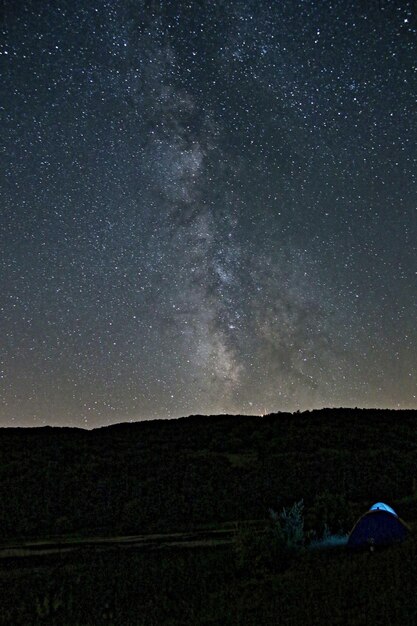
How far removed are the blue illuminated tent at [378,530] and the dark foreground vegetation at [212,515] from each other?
331 mm

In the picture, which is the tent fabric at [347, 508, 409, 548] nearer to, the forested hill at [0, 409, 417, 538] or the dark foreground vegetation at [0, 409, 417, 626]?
the dark foreground vegetation at [0, 409, 417, 626]

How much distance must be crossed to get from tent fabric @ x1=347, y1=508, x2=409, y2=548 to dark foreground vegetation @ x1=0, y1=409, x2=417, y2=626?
331 millimetres

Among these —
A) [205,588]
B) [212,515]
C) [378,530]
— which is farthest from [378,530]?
[212,515]

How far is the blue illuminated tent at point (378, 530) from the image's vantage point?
12.6 meters

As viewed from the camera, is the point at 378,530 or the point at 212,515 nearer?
the point at 378,530

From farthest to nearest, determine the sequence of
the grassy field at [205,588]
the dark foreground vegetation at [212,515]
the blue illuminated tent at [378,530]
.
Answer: the blue illuminated tent at [378,530] → the dark foreground vegetation at [212,515] → the grassy field at [205,588]

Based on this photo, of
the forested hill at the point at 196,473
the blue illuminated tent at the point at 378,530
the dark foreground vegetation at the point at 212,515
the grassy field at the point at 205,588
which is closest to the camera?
the grassy field at the point at 205,588

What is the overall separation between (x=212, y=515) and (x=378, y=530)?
29.7 ft

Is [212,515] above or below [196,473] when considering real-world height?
below

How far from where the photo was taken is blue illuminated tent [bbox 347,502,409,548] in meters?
12.6

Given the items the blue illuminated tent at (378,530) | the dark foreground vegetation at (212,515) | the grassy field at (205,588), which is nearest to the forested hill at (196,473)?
the dark foreground vegetation at (212,515)

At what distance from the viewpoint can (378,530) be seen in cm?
1260

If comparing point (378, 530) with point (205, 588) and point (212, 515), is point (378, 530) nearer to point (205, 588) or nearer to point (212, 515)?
point (205, 588)

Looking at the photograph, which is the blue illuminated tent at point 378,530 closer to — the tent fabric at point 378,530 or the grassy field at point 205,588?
the tent fabric at point 378,530
